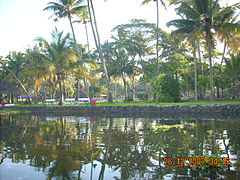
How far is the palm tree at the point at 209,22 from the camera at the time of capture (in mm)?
20172

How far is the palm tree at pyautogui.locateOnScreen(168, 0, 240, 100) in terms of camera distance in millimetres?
20172

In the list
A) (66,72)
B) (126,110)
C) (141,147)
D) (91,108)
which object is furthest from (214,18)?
(141,147)

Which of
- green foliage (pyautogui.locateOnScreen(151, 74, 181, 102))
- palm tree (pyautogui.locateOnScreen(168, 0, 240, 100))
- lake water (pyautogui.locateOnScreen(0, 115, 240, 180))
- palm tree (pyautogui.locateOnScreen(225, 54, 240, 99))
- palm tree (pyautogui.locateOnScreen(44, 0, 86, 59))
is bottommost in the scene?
lake water (pyautogui.locateOnScreen(0, 115, 240, 180))

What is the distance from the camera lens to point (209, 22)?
70.3 feet

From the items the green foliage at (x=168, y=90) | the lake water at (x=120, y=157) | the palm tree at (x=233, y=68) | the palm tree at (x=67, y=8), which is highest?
the palm tree at (x=67, y=8)

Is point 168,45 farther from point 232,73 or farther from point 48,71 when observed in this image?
point 48,71

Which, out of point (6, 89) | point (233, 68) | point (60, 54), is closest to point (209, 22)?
point (233, 68)

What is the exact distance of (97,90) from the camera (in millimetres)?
58531
